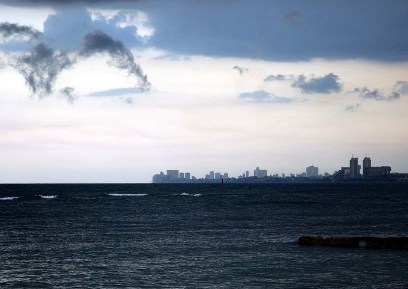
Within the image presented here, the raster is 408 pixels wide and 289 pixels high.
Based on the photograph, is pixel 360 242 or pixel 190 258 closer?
pixel 190 258

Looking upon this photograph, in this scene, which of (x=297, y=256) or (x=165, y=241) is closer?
(x=297, y=256)

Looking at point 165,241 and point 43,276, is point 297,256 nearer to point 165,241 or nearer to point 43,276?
point 165,241

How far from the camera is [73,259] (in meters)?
58.7

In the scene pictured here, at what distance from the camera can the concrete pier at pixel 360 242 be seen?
2657 inches

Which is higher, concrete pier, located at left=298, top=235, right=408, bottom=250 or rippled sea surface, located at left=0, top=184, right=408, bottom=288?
concrete pier, located at left=298, top=235, right=408, bottom=250

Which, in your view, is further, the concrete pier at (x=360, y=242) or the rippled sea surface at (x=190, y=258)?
the concrete pier at (x=360, y=242)

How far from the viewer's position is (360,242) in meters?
69.0

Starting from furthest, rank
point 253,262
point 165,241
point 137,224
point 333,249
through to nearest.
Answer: point 137,224
point 165,241
point 333,249
point 253,262

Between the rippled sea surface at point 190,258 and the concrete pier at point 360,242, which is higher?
the concrete pier at point 360,242

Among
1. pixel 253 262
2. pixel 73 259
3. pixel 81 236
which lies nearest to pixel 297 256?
pixel 253 262

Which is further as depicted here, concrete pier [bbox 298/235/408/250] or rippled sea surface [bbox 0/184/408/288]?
concrete pier [bbox 298/235/408/250]

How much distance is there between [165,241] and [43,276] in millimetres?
25011

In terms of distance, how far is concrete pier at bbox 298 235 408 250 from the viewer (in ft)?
221

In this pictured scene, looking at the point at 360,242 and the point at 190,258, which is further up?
the point at 360,242
